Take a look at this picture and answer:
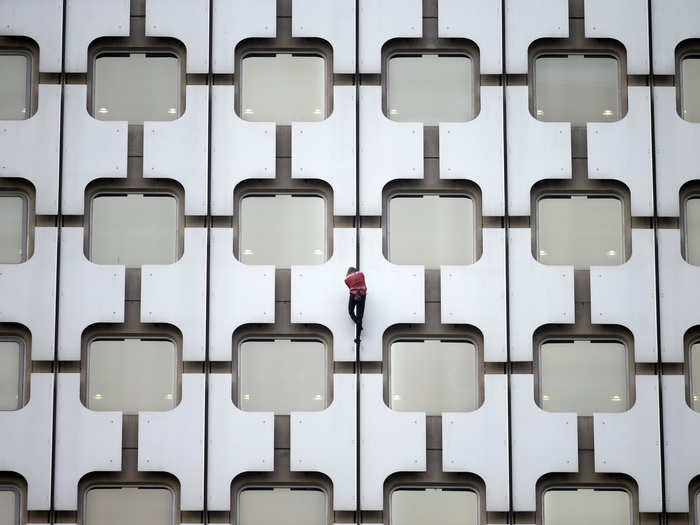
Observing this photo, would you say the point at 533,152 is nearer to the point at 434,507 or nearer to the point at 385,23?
the point at 385,23

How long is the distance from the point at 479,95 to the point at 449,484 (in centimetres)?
654

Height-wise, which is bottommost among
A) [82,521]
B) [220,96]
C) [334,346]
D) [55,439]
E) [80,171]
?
[82,521]

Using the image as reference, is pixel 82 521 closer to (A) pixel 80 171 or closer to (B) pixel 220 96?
(A) pixel 80 171

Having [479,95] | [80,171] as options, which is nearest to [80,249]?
[80,171]

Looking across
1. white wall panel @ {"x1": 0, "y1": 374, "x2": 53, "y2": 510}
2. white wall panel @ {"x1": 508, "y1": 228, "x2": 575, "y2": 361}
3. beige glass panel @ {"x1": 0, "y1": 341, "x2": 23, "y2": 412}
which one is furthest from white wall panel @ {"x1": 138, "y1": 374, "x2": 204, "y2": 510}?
white wall panel @ {"x1": 508, "y1": 228, "x2": 575, "y2": 361}

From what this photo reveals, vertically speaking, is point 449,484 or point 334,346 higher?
point 334,346

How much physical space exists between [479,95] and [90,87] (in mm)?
6656

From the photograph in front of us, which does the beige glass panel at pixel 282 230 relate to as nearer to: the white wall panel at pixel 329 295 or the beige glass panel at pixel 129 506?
the white wall panel at pixel 329 295

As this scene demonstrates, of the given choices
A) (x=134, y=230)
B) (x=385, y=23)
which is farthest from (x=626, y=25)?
(x=134, y=230)

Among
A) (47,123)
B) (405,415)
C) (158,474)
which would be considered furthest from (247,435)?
(47,123)

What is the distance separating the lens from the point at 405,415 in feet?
48.9

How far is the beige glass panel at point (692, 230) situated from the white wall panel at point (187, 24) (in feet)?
27.9

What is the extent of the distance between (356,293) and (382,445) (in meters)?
2.53

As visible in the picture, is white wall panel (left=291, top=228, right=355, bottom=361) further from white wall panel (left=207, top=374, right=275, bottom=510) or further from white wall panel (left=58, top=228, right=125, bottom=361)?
white wall panel (left=58, top=228, right=125, bottom=361)
